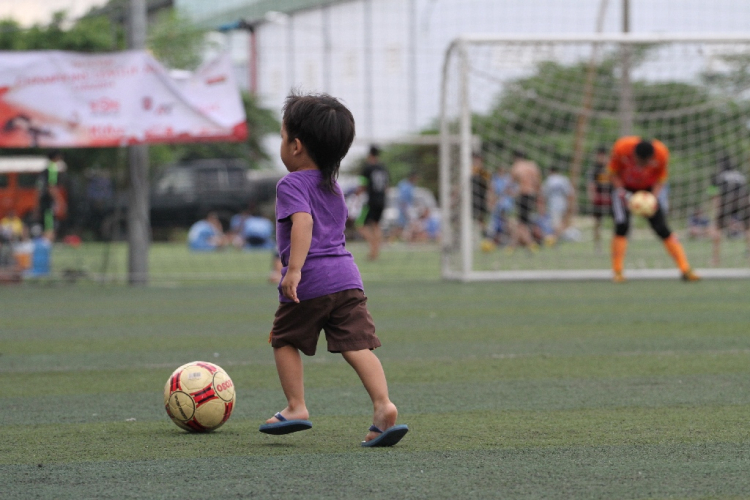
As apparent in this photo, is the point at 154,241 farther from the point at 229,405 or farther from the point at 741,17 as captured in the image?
the point at 229,405

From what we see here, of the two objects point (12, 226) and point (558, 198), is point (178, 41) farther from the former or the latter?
point (12, 226)

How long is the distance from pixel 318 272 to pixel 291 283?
175 mm

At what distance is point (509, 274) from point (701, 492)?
11.4 meters

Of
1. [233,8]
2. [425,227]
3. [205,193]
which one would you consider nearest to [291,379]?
[205,193]

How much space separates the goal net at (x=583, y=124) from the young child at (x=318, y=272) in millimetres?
10139

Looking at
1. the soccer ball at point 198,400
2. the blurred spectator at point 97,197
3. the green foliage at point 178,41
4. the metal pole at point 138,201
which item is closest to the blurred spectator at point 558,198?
the metal pole at point 138,201

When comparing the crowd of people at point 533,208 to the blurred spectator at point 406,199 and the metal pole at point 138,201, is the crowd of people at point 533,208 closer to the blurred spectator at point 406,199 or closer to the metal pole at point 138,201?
the blurred spectator at point 406,199

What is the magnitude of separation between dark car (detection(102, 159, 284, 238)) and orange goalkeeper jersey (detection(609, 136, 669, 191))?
338 inches

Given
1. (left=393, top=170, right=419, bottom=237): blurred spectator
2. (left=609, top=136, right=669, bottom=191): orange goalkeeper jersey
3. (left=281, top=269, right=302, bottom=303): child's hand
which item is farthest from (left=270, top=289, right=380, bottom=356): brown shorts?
(left=393, top=170, right=419, bottom=237): blurred spectator

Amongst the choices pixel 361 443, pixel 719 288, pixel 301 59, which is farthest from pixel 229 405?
pixel 301 59

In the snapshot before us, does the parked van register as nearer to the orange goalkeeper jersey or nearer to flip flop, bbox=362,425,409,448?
the orange goalkeeper jersey

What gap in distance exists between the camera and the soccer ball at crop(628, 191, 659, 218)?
13164mm

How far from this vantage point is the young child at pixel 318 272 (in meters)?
4.45

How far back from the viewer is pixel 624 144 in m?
13.4
